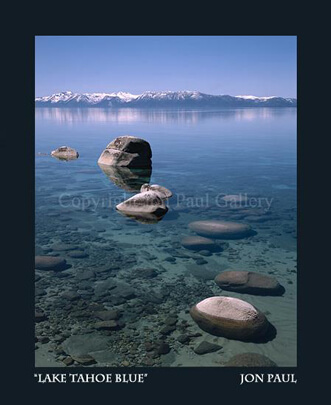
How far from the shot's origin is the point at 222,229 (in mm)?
19031

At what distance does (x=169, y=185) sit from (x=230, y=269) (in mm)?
14300

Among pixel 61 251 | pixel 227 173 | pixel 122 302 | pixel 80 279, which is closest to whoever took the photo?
pixel 122 302

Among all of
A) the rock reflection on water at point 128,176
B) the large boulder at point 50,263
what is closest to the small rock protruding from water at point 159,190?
the rock reflection on water at point 128,176

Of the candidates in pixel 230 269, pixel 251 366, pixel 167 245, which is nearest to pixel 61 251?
pixel 167 245

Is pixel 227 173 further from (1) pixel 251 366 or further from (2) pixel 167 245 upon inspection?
(1) pixel 251 366

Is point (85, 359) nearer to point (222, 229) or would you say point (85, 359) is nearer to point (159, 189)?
point (222, 229)

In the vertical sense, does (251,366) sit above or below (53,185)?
below

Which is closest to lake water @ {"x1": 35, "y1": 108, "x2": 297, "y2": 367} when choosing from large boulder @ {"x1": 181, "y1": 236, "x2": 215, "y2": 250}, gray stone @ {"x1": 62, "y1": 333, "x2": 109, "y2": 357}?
gray stone @ {"x1": 62, "y1": 333, "x2": 109, "y2": 357}

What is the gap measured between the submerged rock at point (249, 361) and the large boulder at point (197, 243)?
22.9 ft

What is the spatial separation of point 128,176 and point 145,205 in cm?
1045

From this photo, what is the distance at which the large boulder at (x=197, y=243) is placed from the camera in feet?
57.1

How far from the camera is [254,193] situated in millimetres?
27016

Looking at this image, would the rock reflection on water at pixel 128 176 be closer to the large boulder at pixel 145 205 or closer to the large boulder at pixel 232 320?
the large boulder at pixel 145 205

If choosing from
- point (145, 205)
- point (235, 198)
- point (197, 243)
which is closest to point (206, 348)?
point (197, 243)
